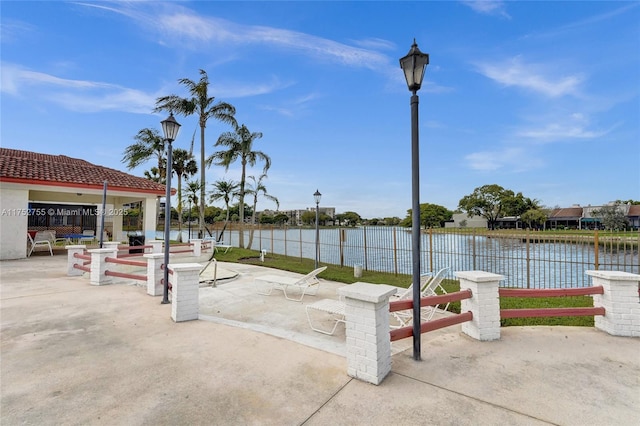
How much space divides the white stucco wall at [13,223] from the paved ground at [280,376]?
9.51 m

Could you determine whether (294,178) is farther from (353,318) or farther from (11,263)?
(353,318)

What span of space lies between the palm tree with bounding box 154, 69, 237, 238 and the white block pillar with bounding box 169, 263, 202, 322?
46.5 feet

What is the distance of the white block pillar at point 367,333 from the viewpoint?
9.20 feet

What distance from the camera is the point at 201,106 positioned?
18.1 metres

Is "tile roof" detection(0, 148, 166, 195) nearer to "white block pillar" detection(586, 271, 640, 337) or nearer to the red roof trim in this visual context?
the red roof trim

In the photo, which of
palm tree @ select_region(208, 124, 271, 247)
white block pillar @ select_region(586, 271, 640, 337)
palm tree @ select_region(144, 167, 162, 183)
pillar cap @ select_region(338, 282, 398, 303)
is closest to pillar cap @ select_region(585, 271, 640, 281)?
white block pillar @ select_region(586, 271, 640, 337)

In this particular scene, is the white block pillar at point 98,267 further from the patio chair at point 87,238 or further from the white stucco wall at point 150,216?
the patio chair at point 87,238

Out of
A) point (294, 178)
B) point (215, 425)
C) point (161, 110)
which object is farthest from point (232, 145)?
point (215, 425)

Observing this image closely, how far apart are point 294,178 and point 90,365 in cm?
2417

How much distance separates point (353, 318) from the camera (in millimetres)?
2934

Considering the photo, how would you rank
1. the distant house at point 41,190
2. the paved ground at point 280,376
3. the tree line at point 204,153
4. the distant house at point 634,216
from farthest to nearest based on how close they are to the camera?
the distant house at point 634,216 < the tree line at point 204,153 < the distant house at point 41,190 < the paved ground at point 280,376

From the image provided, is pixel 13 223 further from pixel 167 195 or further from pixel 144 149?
pixel 144 149

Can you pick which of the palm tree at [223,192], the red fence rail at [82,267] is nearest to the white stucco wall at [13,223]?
the red fence rail at [82,267]

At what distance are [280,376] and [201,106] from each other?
18895mm
